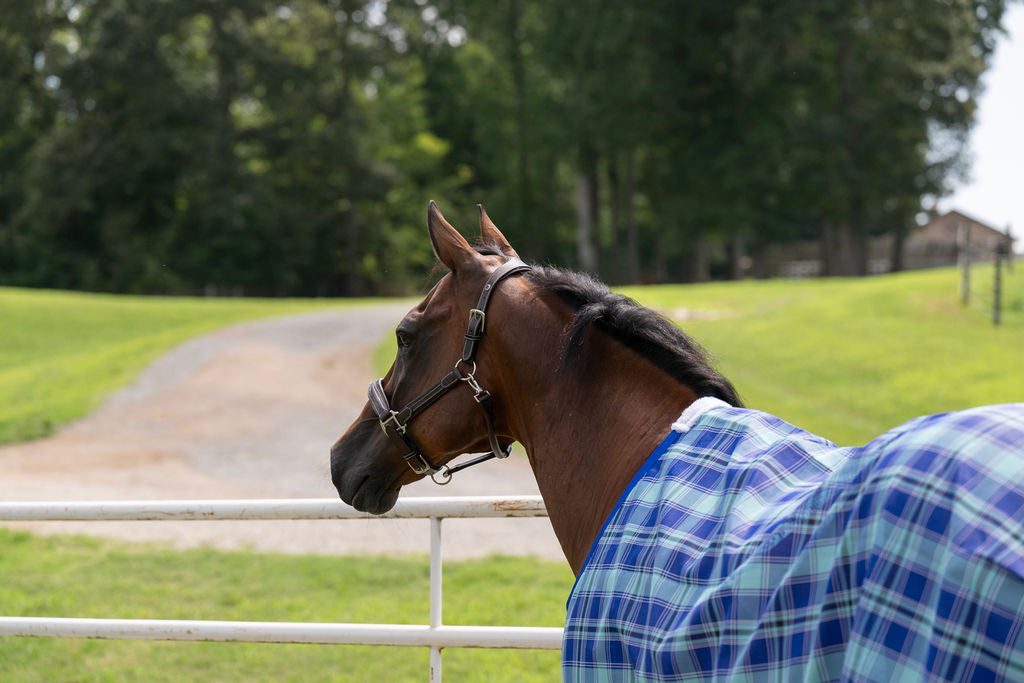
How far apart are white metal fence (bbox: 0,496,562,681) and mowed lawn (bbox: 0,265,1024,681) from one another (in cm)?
165

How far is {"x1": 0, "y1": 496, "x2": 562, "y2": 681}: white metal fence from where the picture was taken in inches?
126

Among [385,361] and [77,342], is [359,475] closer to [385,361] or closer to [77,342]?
[385,361]

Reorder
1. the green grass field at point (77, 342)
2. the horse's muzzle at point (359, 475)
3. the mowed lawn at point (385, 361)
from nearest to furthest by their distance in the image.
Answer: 1. the horse's muzzle at point (359, 475)
2. the mowed lawn at point (385, 361)
3. the green grass field at point (77, 342)

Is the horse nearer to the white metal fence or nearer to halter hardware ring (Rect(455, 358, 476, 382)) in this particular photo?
halter hardware ring (Rect(455, 358, 476, 382))

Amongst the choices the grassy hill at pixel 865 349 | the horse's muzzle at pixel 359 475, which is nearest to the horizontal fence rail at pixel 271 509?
the horse's muzzle at pixel 359 475

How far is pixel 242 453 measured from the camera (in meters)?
12.2

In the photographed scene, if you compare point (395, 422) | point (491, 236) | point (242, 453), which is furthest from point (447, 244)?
point (242, 453)

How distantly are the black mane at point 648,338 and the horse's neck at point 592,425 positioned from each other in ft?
0.09

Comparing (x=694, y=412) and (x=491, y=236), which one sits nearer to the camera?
(x=694, y=412)

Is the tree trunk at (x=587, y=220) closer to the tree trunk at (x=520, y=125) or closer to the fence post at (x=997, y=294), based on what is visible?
the tree trunk at (x=520, y=125)

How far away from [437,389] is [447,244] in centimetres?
44

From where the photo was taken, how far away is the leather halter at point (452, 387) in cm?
250

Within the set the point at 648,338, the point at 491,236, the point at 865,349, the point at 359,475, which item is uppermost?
the point at 491,236

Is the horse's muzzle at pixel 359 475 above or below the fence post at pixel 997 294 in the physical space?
above
